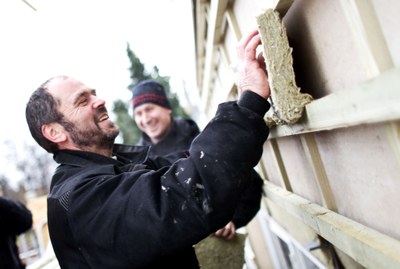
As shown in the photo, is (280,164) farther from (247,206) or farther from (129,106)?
(129,106)

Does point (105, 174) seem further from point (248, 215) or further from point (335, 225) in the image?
point (248, 215)

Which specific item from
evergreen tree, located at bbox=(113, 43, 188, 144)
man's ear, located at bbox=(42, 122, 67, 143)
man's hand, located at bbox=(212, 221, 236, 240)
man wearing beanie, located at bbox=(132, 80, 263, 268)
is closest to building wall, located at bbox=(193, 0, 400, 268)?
man's hand, located at bbox=(212, 221, 236, 240)

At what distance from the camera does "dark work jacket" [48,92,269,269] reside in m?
1.11

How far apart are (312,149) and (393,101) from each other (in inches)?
30.8

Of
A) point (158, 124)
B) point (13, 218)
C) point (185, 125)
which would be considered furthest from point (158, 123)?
point (13, 218)

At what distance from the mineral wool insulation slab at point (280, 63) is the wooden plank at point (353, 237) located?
1.45ft

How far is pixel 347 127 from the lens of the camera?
1.07 m

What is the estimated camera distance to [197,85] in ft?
19.1

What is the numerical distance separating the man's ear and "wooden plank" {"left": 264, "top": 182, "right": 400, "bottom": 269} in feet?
4.23

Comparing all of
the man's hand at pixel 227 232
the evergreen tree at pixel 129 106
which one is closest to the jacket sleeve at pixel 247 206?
the man's hand at pixel 227 232

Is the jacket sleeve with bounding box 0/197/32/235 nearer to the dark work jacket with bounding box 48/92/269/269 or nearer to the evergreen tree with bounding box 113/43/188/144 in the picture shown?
the dark work jacket with bounding box 48/92/269/269

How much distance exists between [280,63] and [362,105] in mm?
444

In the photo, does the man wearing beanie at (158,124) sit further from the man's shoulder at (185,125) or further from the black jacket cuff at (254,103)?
the black jacket cuff at (254,103)

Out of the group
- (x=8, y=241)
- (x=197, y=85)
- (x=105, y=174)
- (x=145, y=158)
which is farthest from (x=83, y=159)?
(x=197, y=85)
